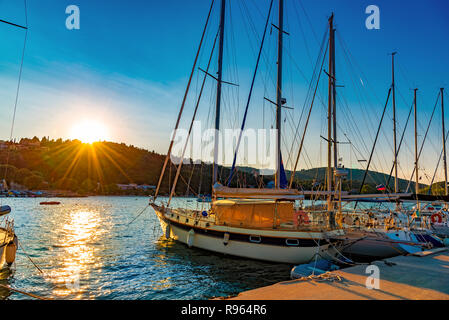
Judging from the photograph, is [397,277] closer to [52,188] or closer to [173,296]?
[173,296]

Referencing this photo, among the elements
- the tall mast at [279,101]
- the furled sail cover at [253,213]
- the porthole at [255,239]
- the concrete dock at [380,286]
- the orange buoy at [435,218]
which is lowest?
the porthole at [255,239]

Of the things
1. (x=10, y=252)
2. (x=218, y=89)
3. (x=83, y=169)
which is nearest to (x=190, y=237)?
(x=10, y=252)

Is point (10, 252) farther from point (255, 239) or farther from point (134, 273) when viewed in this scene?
point (255, 239)

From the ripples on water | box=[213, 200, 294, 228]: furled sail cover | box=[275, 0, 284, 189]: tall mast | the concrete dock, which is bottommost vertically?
the ripples on water

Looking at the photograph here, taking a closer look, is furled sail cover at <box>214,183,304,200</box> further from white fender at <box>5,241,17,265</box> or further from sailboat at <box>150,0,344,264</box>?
white fender at <box>5,241,17,265</box>

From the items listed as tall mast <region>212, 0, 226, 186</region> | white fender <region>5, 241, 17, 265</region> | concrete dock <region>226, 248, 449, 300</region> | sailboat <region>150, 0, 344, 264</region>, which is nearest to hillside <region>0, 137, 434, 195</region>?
tall mast <region>212, 0, 226, 186</region>

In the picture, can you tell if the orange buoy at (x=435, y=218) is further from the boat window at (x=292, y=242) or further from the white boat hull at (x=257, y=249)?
the boat window at (x=292, y=242)

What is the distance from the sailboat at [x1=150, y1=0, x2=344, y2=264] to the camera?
14.4m

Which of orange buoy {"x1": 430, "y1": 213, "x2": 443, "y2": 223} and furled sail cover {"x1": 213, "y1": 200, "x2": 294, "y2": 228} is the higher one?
furled sail cover {"x1": 213, "y1": 200, "x2": 294, "y2": 228}

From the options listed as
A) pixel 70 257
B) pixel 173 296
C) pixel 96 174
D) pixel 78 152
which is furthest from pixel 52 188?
Result: pixel 173 296

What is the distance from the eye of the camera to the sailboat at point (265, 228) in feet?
47.1

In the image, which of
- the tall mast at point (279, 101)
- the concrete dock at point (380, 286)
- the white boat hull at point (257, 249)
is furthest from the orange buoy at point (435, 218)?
the tall mast at point (279, 101)

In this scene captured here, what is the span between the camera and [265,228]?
15219 millimetres

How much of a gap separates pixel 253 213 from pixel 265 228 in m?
1.60
